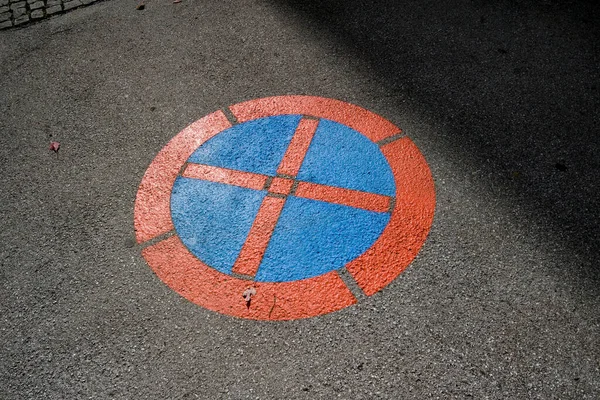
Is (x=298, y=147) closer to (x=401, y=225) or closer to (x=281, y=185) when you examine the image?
(x=281, y=185)

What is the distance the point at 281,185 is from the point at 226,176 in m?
0.41

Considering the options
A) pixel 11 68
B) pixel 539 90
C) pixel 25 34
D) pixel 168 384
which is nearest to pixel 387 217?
pixel 168 384

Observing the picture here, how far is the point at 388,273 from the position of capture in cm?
301

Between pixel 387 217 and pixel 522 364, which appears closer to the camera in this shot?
pixel 522 364

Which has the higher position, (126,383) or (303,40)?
(303,40)

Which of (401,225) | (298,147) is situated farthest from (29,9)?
(401,225)

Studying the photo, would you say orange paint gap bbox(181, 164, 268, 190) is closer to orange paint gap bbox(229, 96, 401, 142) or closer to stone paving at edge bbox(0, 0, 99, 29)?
orange paint gap bbox(229, 96, 401, 142)

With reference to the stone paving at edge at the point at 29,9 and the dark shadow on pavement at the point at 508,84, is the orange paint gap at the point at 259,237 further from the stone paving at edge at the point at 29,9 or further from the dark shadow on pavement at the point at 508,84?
the stone paving at edge at the point at 29,9

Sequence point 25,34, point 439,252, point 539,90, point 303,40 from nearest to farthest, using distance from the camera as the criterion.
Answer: point 439,252 → point 539,90 → point 303,40 → point 25,34

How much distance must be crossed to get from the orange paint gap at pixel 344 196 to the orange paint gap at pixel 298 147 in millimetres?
176

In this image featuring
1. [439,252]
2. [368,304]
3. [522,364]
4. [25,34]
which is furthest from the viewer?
[25,34]

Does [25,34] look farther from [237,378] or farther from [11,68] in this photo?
[237,378]

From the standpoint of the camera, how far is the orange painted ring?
2926 millimetres

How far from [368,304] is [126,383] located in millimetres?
1373
